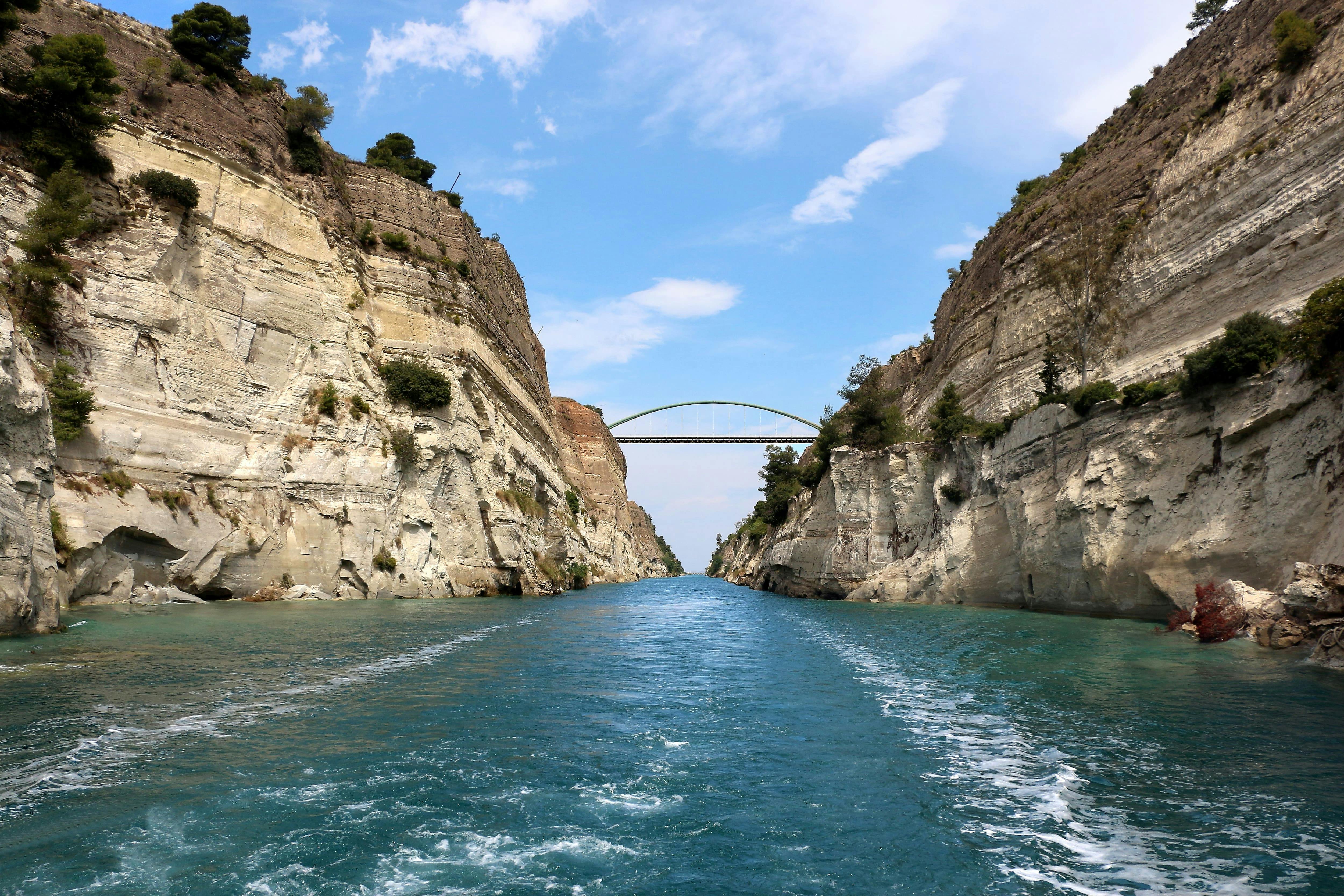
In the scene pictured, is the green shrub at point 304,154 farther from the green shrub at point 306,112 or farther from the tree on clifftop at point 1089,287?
the tree on clifftop at point 1089,287

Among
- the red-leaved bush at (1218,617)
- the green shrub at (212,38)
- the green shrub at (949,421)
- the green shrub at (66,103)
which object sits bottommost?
the red-leaved bush at (1218,617)

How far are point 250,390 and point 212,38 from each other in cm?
1856

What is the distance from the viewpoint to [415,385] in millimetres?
30719

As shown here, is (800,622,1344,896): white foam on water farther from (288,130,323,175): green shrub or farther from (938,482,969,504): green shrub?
(288,130,323,175): green shrub

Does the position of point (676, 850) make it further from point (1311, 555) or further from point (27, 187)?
point (27, 187)

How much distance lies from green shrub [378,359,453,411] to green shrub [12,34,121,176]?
37.9 ft

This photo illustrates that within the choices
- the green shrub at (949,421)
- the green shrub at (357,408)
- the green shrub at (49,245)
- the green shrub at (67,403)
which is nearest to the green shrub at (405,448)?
the green shrub at (357,408)

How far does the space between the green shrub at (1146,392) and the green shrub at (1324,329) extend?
4.58 meters

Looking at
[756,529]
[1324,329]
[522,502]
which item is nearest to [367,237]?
[522,502]

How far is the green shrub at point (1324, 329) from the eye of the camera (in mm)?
14250

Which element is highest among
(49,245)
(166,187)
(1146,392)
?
(166,187)

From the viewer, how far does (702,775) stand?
6555 millimetres

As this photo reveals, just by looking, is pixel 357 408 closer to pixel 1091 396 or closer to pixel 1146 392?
pixel 1091 396

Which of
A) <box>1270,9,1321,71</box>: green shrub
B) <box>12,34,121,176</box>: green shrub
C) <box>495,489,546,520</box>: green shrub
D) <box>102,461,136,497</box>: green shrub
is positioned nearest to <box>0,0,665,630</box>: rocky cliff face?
<box>102,461,136,497</box>: green shrub
